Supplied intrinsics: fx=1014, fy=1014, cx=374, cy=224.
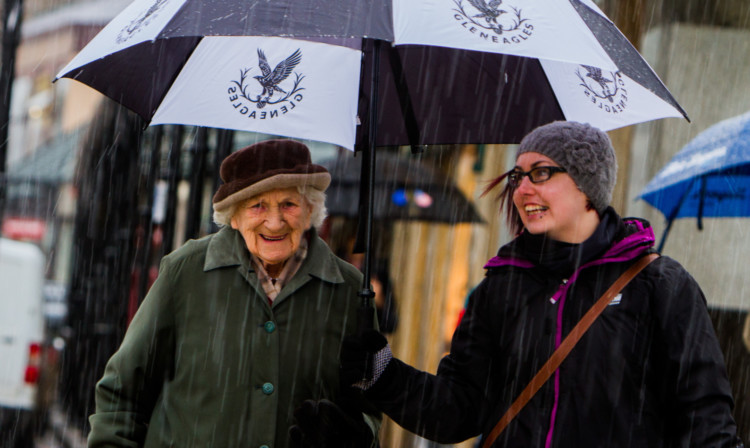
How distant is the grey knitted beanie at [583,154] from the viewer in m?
3.34

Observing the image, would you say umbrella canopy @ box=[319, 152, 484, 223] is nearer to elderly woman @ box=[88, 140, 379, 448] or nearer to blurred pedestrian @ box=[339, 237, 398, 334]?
blurred pedestrian @ box=[339, 237, 398, 334]

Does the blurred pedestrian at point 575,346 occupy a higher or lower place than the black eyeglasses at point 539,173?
lower

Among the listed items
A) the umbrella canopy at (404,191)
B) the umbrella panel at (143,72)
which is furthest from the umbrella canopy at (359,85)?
the umbrella canopy at (404,191)

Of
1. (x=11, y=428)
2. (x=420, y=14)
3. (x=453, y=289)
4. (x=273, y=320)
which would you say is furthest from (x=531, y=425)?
(x=453, y=289)

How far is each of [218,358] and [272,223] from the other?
0.51 metres

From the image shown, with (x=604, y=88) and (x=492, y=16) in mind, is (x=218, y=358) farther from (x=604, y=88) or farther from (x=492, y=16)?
(x=604, y=88)

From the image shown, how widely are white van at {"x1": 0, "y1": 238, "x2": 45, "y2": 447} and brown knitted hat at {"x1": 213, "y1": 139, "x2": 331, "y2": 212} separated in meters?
5.75

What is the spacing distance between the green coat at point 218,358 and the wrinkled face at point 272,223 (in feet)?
0.23

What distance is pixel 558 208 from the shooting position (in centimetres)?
334

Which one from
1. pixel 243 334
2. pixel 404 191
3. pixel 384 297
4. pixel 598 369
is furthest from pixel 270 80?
pixel 404 191

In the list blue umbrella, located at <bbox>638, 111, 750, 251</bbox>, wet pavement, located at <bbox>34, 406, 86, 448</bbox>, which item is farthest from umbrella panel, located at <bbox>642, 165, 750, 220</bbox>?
wet pavement, located at <bbox>34, 406, 86, 448</bbox>

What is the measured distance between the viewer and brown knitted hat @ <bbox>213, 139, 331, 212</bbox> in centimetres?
358

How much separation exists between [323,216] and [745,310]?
443 centimetres

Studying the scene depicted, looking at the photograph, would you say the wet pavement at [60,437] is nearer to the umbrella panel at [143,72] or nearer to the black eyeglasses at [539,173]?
the umbrella panel at [143,72]
